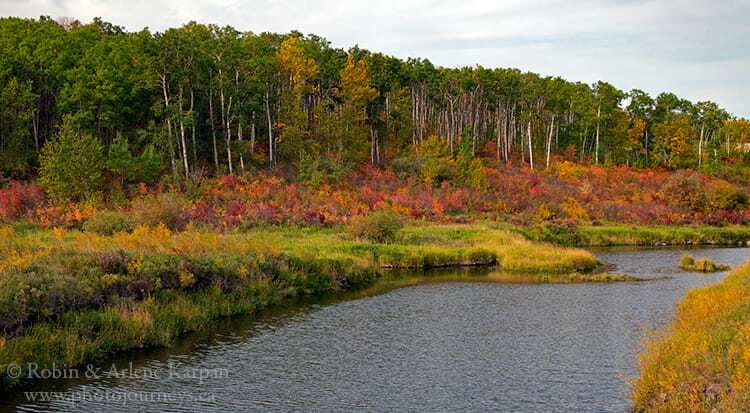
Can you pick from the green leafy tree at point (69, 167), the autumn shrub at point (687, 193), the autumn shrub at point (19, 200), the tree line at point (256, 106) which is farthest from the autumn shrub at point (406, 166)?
the autumn shrub at point (19, 200)

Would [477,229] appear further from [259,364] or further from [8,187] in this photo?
[8,187]

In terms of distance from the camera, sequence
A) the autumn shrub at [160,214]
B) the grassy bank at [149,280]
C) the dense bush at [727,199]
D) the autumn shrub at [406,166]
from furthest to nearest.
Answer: the autumn shrub at [406,166], the dense bush at [727,199], the autumn shrub at [160,214], the grassy bank at [149,280]

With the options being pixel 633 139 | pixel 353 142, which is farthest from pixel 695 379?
pixel 633 139

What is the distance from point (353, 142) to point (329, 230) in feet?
110

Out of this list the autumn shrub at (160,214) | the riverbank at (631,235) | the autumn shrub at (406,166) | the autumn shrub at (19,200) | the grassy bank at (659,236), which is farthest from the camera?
the autumn shrub at (406,166)

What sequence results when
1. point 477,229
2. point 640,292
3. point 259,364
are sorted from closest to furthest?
point 259,364, point 640,292, point 477,229

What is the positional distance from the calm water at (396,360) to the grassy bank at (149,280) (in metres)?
0.88

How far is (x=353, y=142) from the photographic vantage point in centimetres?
7562

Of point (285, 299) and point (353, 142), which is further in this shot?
point (353, 142)

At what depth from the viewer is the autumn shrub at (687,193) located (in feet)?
214

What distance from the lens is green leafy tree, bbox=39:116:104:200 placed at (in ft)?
151

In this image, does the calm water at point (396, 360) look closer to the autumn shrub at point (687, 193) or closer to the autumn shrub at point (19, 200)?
the autumn shrub at point (19, 200)

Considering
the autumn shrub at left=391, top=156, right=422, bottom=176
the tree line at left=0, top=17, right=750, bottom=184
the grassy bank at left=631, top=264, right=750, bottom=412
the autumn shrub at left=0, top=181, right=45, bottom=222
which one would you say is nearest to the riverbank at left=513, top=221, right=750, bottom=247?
the autumn shrub at left=391, top=156, right=422, bottom=176

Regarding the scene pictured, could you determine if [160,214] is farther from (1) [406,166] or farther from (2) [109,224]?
(1) [406,166]
